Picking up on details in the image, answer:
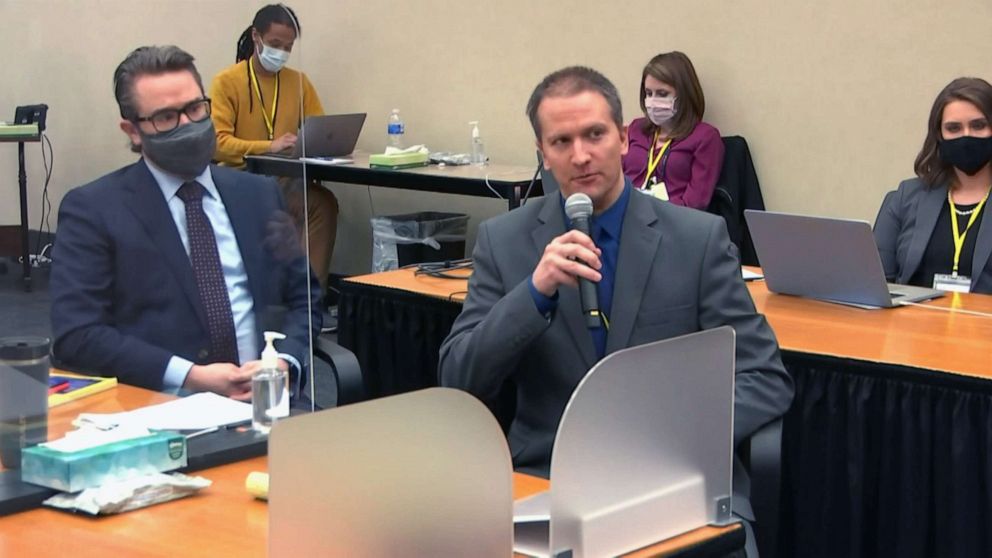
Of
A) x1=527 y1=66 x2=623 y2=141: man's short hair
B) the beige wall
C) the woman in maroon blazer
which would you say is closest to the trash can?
the beige wall

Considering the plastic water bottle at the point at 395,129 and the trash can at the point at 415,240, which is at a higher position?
the plastic water bottle at the point at 395,129

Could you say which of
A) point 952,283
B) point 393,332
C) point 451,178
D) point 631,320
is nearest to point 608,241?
point 631,320

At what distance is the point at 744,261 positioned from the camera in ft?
18.3

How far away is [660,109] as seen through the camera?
5602 mm

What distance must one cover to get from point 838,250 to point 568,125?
3.80 feet

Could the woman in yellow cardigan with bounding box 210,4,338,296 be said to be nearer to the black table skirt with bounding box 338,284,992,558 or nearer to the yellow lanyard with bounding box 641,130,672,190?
the black table skirt with bounding box 338,284,992,558

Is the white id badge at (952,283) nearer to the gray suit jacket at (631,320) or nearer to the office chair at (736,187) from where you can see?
the gray suit jacket at (631,320)

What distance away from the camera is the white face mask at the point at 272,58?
268 cm

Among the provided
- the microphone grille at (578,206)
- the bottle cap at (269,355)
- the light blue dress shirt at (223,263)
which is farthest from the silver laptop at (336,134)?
the microphone grille at (578,206)

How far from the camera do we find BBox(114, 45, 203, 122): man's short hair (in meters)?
2.28

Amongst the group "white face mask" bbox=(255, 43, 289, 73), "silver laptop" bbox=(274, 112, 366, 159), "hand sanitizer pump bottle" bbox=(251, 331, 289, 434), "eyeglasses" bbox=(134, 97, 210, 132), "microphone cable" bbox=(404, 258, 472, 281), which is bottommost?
"microphone cable" bbox=(404, 258, 472, 281)

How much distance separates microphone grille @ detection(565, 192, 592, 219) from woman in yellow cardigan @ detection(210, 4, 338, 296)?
649 millimetres

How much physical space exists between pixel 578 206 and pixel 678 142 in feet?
11.0

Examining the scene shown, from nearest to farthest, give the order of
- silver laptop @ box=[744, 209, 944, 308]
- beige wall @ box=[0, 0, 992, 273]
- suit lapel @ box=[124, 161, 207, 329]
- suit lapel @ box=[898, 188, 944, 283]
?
1. beige wall @ box=[0, 0, 992, 273]
2. suit lapel @ box=[124, 161, 207, 329]
3. silver laptop @ box=[744, 209, 944, 308]
4. suit lapel @ box=[898, 188, 944, 283]
